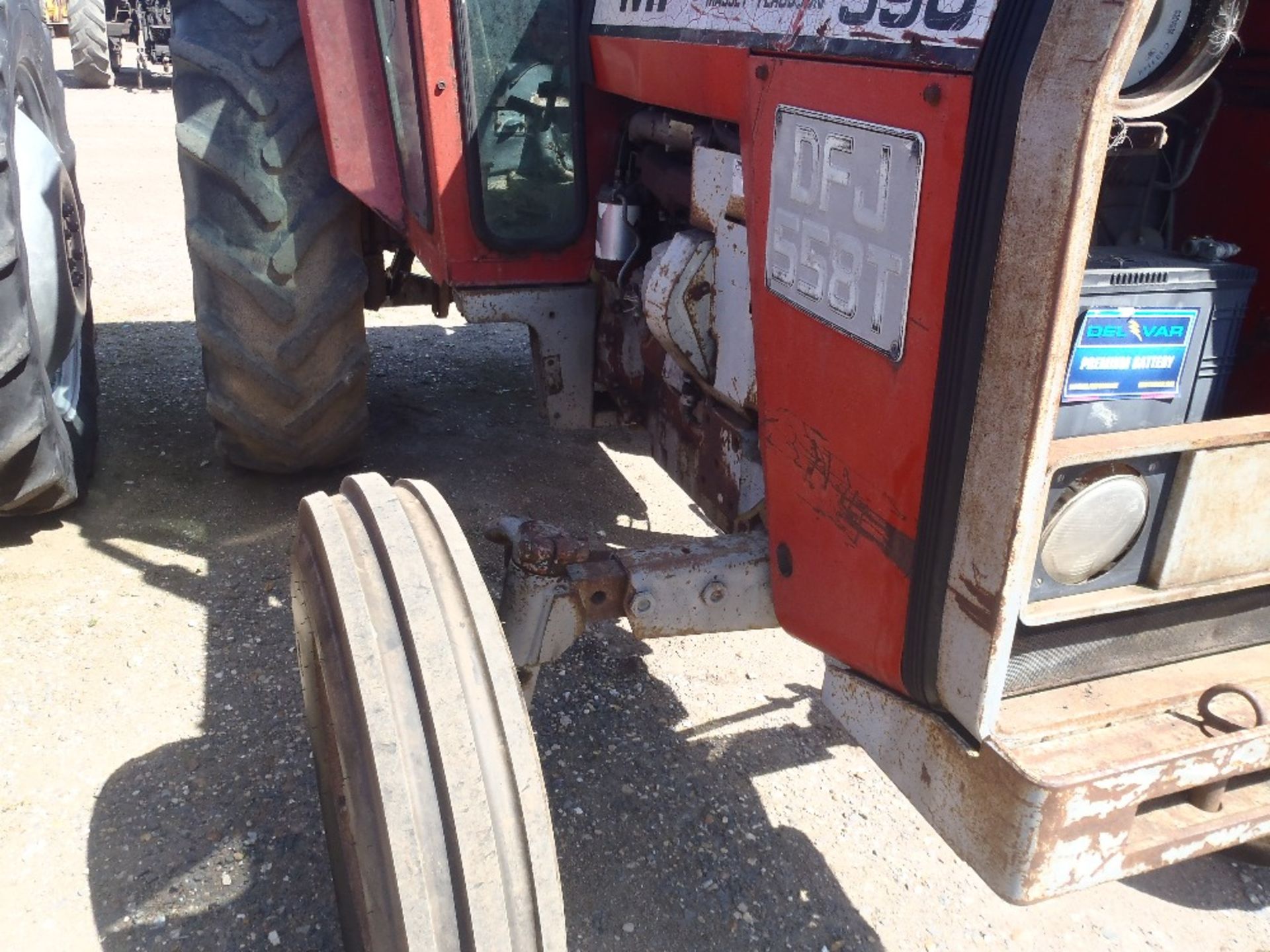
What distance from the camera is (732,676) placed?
2740 millimetres

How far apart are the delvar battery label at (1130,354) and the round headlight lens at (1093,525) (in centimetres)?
13

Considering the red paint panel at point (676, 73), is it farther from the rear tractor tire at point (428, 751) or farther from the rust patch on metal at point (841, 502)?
the rear tractor tire at point (428, 751)

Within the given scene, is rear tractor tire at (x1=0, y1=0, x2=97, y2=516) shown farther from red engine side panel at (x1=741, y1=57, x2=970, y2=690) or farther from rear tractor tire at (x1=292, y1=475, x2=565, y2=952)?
red engine side panel at (x1=741, y1=57, x2=970, y2=690)

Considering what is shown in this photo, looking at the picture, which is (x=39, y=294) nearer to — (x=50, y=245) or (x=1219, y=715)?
(x=50, y=245)

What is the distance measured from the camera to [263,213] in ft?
9.09

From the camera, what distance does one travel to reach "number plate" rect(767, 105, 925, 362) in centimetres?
135

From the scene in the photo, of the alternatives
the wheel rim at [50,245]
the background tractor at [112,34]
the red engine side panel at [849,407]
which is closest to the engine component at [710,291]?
the red engine side panel at [849,407]

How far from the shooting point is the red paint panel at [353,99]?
267 cm

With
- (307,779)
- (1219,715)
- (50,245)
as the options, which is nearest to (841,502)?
(1219,715)

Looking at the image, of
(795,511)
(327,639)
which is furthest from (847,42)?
(327,639)

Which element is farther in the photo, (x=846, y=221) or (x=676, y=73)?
(x=676, y=73)

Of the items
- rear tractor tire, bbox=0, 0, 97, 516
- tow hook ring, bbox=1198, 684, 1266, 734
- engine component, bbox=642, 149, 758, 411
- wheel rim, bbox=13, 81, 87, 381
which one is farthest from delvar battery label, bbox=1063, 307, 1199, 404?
wheel rim, bbox=13, 81, 87, 381

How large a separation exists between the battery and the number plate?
27cm

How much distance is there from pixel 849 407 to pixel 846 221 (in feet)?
0.81
